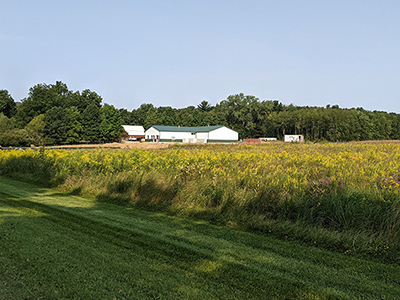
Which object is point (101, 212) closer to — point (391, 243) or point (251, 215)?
point (251, 215)

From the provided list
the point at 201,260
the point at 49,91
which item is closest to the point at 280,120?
the point at 49,91

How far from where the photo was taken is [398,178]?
755cm

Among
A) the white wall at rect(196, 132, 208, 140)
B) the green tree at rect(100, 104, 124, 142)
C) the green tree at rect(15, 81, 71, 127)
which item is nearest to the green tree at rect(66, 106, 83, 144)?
the green tree at rect(100, 104, 124, 142)

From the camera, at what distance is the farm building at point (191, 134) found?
275ft

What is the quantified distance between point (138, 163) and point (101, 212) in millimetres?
4525

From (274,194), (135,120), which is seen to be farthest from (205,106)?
(274,194)

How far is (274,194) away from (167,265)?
12.2 ft

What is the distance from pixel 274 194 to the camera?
730 cm

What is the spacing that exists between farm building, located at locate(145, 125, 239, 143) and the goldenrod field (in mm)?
70490

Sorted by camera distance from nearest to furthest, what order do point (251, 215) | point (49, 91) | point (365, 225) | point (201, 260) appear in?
point (201, 260)
point (365, 225)
point (251, 215)
point (49, 91)

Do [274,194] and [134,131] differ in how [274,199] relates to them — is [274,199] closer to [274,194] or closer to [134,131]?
[274,194]

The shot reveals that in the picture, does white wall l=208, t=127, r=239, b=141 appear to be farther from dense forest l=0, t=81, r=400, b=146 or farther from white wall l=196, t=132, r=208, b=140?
dense forest l=0, t=81, r=400, b=146

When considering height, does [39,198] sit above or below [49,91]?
below

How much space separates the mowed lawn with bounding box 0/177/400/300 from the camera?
3609 mm
